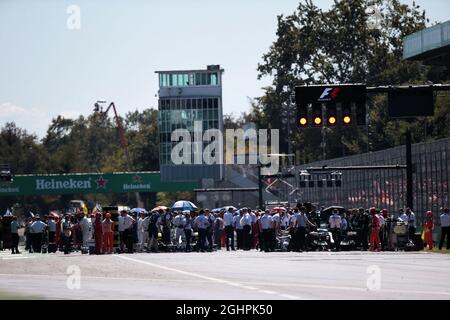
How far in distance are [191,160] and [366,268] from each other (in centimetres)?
10192

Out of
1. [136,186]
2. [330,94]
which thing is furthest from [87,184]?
[330,94]

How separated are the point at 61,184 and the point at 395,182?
2782 inches

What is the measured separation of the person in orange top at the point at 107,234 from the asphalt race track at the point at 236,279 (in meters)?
9.83

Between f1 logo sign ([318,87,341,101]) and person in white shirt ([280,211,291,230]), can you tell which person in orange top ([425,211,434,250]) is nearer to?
person in white shirt ([280,211,291,230])

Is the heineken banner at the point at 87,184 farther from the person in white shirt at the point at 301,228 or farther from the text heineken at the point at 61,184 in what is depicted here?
the person in white shirt at the point at 301,228

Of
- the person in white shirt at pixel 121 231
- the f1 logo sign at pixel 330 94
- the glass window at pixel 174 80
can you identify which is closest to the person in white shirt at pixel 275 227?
the person in white shirt at pixel 121 231

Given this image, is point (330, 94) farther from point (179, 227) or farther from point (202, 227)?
point (179, 227)

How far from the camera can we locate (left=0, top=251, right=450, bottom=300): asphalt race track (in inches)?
808

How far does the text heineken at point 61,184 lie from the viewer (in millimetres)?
123062

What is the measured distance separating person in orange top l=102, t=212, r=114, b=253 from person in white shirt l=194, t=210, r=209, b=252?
3.45m

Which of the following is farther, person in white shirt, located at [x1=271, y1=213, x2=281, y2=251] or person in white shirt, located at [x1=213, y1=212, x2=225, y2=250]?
person in white shirt, located at [x1=213, y1=212, x2=225, y2=250]

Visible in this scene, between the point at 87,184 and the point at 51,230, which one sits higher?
the point at 87,184

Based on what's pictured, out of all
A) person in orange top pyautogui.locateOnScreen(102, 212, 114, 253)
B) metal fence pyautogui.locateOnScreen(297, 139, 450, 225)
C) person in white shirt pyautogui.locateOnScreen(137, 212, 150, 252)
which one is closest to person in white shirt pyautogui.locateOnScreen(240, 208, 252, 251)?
person in white shirt pyautogui.locateOnScreen(137, 212, 150, 252)

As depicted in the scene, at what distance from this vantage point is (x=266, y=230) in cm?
4603
